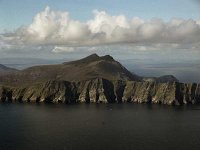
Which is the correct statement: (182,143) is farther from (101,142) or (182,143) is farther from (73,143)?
(73,143)

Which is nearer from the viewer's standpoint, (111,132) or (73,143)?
(73,143)

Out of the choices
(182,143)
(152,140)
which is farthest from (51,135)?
(182,143)

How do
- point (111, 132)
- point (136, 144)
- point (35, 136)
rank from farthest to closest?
point (111, 132) → point (35, 136) → point (136, 144)

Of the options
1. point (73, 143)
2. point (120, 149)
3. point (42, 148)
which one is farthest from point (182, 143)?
point (42, 148)

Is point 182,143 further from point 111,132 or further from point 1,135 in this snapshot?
point 1,135

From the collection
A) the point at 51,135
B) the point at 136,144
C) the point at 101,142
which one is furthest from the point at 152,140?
the point at 51,135

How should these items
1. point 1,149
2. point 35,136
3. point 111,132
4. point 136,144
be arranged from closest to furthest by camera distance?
point 1,149, point 136,144, point 35,136, point 111,132

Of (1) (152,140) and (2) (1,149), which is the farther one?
(1) (152,140)

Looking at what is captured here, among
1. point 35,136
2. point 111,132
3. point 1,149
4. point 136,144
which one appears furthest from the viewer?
point 111,132

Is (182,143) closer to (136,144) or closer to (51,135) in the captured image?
(136,144)
